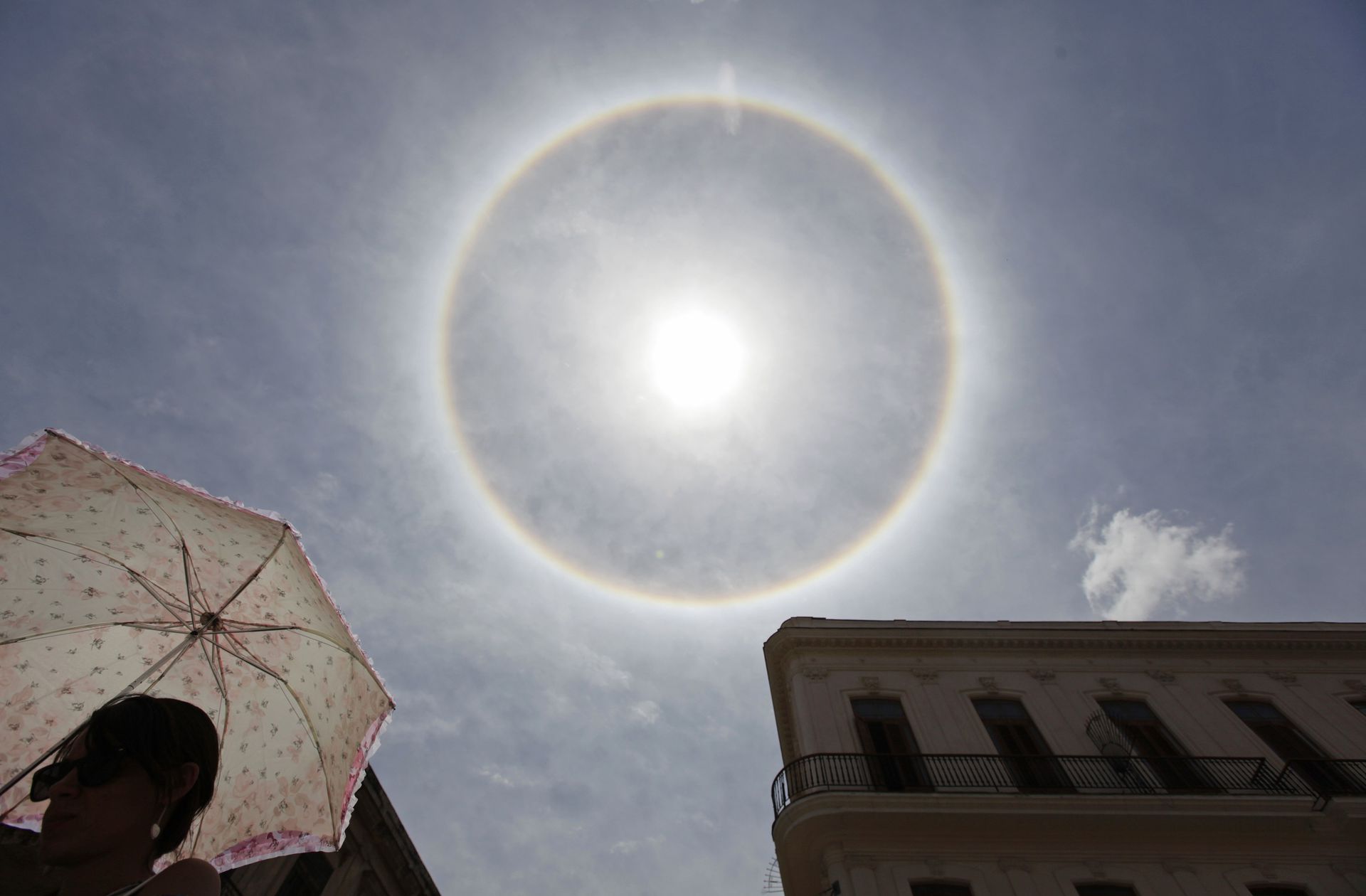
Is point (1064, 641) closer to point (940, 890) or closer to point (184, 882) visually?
point (940, 890)

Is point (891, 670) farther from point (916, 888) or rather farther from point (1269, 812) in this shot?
point (1269, 812)

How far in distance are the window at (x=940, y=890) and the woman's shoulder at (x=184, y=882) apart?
1321 centimetres

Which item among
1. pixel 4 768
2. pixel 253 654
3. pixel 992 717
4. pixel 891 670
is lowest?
pixel 4 768

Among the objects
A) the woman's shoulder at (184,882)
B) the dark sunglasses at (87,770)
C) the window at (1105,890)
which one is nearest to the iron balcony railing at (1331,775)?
the window at (1105,890)

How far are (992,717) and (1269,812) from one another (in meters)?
4.92

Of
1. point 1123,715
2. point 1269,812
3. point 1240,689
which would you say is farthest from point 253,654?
point 1240,689

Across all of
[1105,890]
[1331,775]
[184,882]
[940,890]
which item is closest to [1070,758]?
[1105,890]

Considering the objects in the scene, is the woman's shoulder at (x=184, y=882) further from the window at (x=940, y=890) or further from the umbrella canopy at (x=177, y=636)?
the window at (x=940, y=890)

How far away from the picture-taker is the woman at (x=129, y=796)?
6.82 feet

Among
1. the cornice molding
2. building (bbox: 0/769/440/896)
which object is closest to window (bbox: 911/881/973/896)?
the cornice molding

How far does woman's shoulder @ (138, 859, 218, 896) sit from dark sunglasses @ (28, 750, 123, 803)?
460 millimetres

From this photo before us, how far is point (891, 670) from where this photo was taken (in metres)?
16.6

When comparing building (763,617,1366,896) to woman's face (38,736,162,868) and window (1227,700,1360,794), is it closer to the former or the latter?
window (1227,700,1360,794)

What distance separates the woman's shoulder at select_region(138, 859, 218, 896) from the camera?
1933 millimetres
